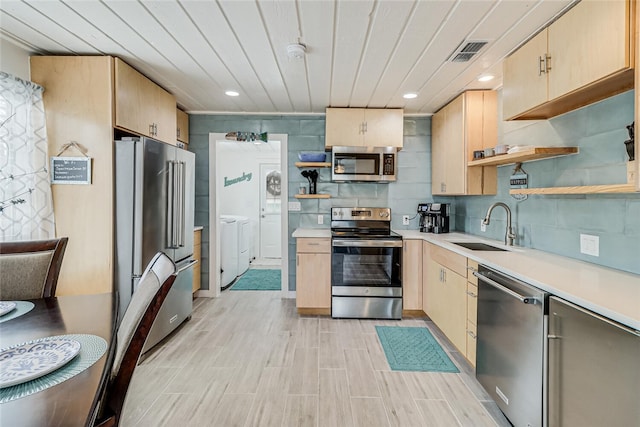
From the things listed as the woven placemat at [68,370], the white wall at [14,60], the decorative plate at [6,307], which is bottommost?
the woven placemat at [68,370]

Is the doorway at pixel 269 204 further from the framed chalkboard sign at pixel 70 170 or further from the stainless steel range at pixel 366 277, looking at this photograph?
the framed chalkboard sign at pixel 70 170

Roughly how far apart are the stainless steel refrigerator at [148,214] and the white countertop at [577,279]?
2.43 m

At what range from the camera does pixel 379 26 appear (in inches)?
73.5

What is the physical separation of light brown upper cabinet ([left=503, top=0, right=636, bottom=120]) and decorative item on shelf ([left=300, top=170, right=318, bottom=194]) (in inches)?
83.4

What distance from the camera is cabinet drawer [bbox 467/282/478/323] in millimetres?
2107

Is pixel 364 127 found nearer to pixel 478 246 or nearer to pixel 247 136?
pixel 247 136

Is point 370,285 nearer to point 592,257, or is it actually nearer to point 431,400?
point 431,400

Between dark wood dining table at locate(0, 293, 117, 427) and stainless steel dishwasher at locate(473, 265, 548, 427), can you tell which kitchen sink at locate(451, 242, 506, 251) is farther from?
dark wood dining table at locate(0, 293, 117, 427)

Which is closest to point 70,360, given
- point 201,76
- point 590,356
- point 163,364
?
point 163,364

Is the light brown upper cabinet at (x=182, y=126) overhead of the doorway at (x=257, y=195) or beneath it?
overhead

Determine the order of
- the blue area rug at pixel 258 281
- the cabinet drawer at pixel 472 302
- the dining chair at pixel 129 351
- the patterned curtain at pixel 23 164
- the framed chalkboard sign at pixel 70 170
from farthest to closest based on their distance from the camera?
the blue area rug at pixel 258 281 < the framed chalkboard sign at pixel 70 170 < the cabinet drawer at pixel 472 302 < the patterned curtain at pixel 23 164 < the dining chair at pixel 129 351

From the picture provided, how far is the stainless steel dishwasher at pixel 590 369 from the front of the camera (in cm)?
103

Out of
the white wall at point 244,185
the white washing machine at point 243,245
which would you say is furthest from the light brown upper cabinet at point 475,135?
the white wall at point 244,185

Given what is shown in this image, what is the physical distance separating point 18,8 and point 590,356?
10.8 ft
